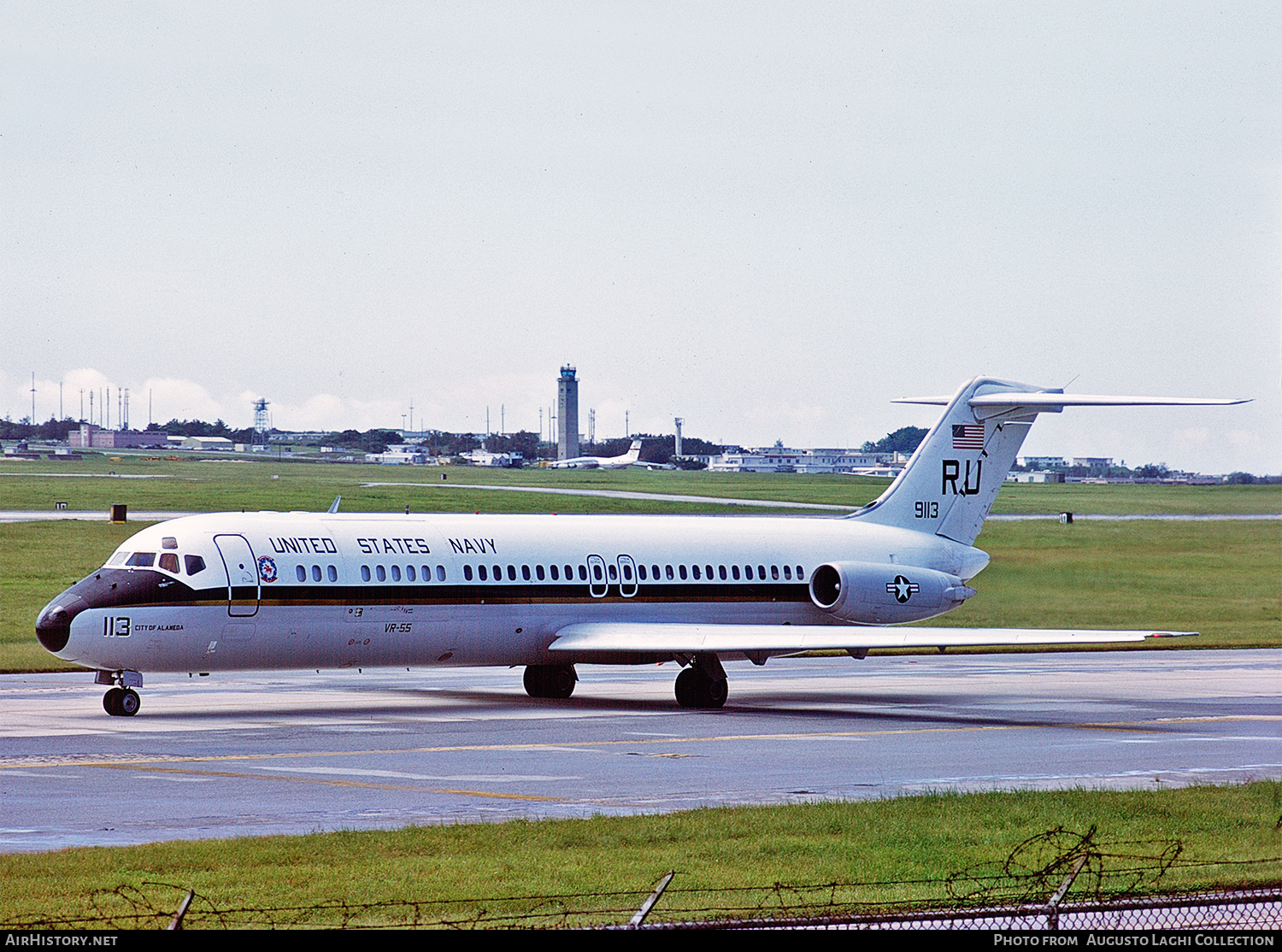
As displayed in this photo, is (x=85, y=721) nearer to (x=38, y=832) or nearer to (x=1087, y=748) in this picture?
(x=38, y=832)

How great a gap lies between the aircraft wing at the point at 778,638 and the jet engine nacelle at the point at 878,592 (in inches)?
139

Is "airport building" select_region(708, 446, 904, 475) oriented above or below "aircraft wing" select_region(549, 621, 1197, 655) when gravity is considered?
above

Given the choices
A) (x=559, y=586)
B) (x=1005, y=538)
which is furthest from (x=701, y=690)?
(x=1005, y=538)

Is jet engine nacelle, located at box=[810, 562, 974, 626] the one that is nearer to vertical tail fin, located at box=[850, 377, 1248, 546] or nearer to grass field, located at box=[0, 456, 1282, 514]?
vertical tail fin, located at box=[850, 377, 1248, 546]

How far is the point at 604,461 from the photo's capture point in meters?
132

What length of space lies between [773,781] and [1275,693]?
20205 millimetres

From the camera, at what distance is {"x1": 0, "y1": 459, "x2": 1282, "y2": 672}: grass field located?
4934cm

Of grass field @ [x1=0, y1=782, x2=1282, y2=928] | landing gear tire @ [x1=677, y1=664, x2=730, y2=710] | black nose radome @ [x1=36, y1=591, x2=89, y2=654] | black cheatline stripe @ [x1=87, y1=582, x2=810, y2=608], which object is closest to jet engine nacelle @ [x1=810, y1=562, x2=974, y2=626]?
black cheatline stripe @ [x1=87, y1=582, x2=810, y2=608]

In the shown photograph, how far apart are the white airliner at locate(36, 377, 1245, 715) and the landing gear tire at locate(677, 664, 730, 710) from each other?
0.12 ft

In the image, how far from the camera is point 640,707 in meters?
34.8

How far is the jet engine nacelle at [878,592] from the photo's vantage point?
38500 mm

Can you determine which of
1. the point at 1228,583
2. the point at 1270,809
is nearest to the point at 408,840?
the point at 1270,809

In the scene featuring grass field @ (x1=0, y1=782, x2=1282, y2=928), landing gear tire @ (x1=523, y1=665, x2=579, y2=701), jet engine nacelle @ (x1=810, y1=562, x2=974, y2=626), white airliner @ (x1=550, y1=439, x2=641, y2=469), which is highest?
white airliner @ (x1=550, y1=439, x2=641, y2=469)

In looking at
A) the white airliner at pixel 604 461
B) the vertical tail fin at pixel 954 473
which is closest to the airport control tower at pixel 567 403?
the white airliner at pixel 604 461
